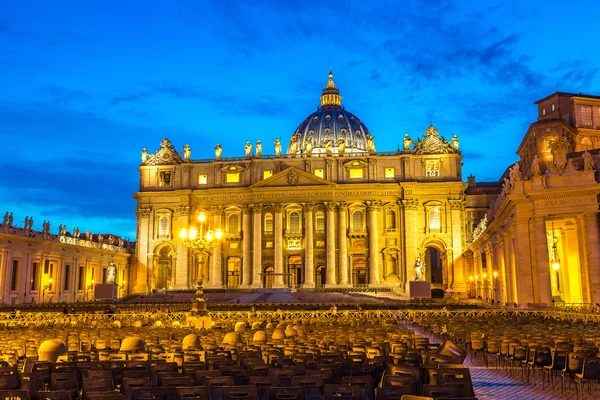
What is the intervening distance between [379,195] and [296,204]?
37.2 feet

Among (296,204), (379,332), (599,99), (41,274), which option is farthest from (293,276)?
(379,332)

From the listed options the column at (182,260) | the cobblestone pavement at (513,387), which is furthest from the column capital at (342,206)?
the cobblestone pavement at (513,387)

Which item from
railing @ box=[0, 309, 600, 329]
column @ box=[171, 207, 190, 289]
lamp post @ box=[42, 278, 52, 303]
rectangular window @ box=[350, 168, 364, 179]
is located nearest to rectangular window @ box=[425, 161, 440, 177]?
rectangular window @ box=[350, 168, 364, 179]

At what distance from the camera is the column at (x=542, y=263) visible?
1495 inches

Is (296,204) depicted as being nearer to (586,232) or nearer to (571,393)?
(586,232)

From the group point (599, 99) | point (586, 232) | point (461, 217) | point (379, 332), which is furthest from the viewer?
point (461, 217)

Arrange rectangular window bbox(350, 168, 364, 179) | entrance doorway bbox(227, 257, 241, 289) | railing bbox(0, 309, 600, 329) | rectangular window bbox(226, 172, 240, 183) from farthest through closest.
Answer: rectangular window bbox(226, 172, 240, 183) → entrance doorway bbox(227, 257, 241, 289) → rectangular window bbox(350, 168, 364, 179) → railing bbox(0, 309, 600, 329)

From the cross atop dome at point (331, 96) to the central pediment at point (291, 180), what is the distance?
48589 mm

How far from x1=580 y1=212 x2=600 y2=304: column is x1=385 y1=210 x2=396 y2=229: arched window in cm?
4543

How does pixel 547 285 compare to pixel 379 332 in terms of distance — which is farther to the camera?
pixel 547 285

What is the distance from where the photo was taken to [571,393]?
591 inches

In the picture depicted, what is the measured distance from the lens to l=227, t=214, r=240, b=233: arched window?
3366 inches

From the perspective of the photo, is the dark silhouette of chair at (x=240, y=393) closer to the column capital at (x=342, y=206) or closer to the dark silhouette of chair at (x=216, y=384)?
the dark silhouette of chair at (x=216, y=384)

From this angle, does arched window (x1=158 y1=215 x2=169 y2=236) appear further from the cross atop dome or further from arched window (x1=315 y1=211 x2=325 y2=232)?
the cross atop dome
